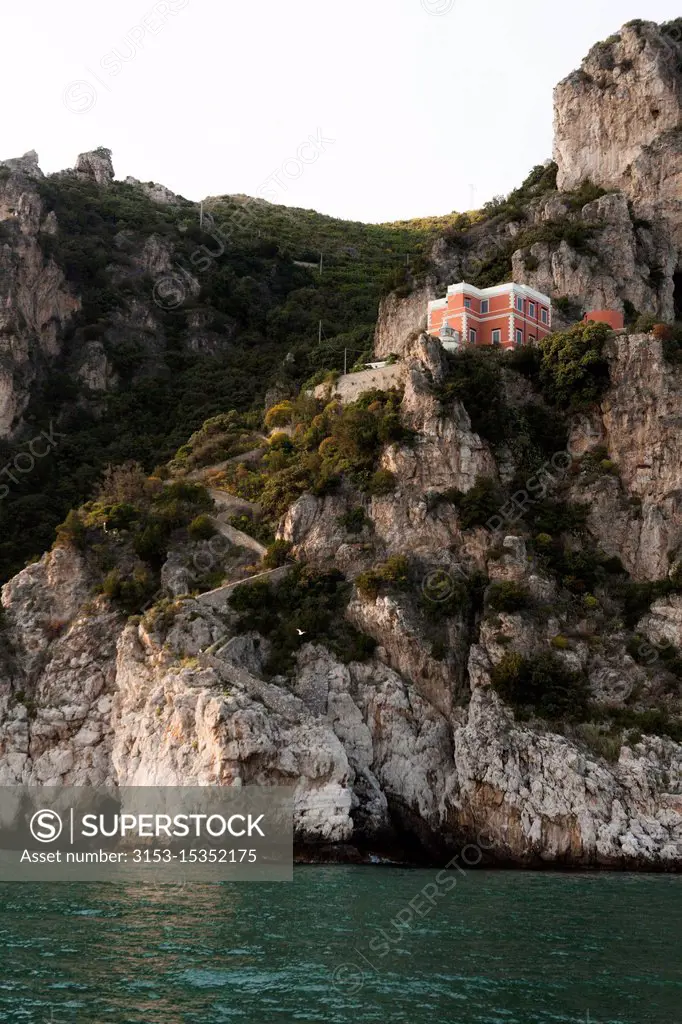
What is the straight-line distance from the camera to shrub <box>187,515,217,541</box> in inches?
1941

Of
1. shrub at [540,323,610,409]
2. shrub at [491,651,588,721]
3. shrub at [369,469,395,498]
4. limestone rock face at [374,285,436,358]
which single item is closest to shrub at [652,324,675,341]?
shrub at [540,323,610,409]

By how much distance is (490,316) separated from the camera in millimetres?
→ 56250

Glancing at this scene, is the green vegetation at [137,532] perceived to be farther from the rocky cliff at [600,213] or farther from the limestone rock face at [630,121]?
the limestone rock face at [630,121]

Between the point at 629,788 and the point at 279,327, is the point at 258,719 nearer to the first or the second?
the point at 629,788

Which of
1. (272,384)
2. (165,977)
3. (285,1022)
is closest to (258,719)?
(165,977)

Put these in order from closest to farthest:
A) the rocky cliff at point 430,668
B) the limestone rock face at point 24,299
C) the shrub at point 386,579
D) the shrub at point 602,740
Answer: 1. the rocky cliff at point 430,668
2. the shrub at point 602,740
3. the shrub at point 386,579
4. the limestone rock face at point 24,299

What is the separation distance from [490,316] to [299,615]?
1924 cm

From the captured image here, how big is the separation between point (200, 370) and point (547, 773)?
133ft

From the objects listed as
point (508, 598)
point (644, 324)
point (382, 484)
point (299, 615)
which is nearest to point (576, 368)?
point (644, 324)

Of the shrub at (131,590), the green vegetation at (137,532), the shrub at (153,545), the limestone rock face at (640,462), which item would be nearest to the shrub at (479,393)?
the limestone rock face at (640,462)

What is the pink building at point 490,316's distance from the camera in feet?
181

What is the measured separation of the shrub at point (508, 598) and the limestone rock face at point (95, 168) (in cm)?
6304

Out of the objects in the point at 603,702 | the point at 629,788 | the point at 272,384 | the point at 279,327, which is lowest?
the point at 629,788

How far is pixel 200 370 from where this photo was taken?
2849 inches
